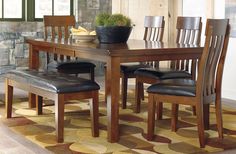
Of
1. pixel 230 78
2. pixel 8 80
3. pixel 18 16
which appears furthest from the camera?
pixel 18 16

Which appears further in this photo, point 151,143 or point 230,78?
point 230,78

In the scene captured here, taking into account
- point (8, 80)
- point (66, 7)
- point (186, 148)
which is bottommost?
point (186, 148)

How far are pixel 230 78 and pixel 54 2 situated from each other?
326cm

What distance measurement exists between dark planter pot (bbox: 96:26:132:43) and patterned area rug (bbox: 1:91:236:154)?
31.5 inches

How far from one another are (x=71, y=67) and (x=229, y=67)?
6.95ft

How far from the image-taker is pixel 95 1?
7.39 meters

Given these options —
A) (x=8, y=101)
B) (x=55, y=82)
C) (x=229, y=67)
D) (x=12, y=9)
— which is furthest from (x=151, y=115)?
(x=12, y=9)

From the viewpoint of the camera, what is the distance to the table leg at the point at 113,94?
131 inches

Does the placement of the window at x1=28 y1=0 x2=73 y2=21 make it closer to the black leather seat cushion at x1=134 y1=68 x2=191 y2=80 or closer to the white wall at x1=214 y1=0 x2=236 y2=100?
the white wall at x1=214 y1=0 x2=236 y2=100

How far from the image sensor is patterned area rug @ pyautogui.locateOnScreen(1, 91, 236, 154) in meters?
3.29

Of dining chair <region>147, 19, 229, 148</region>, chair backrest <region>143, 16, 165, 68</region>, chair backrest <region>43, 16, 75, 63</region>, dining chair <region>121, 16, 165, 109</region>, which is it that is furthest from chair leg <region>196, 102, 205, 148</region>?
chair backrest <region>43, 16, 75, 63</region>

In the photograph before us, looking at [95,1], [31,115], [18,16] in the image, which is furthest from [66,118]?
[95,1]

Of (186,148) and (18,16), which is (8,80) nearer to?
(186,148)

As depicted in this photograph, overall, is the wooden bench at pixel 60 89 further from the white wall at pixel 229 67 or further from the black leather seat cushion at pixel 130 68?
the white wall at pixel 229 67
